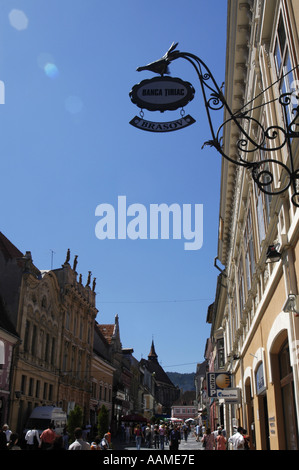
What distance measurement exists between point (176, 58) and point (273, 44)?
2883 mm

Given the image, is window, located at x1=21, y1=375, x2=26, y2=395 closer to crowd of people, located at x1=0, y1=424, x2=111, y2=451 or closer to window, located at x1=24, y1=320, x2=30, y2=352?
window, located at x1=24, y1=320, x2=30, y2=352

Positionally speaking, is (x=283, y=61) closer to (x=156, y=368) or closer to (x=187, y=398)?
(x=156, y=368)

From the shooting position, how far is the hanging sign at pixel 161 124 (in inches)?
283

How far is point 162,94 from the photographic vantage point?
7.29m

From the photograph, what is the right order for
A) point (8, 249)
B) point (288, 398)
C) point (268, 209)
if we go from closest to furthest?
1. point (288, 398)
2. point (268, 209)
3. point (8, 249)

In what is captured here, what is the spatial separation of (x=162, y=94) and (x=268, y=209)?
428 cm

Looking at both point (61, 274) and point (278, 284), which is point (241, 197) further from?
point (61, 274)

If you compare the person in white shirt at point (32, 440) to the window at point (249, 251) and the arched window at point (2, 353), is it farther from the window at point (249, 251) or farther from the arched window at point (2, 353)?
the window at point (249, 251)

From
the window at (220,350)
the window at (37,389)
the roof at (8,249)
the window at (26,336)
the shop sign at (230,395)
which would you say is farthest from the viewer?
the window at (220,350)

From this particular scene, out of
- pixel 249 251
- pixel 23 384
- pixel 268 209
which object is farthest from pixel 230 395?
pixel 23 384

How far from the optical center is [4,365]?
29.0m

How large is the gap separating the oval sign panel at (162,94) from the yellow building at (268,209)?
39.6 inches

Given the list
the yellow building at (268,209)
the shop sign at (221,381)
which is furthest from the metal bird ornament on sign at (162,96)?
the shop sign at (221,381)

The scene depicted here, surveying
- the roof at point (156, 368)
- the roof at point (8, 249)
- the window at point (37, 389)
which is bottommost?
the window at point (37, 389)
